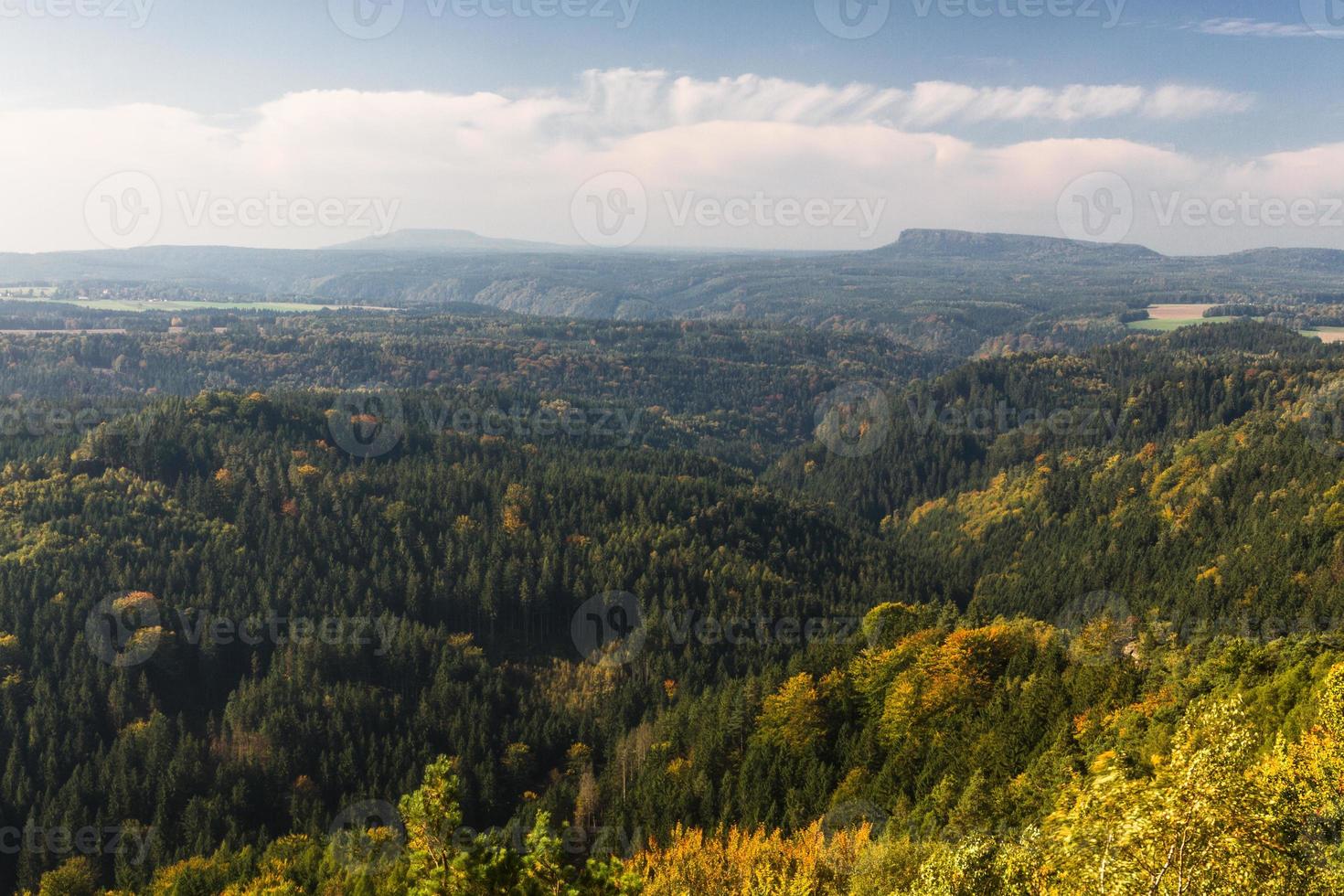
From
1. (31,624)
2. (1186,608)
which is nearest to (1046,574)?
(1186,608)

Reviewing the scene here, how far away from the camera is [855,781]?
8394 cm

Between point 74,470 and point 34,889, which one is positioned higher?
point 74,470

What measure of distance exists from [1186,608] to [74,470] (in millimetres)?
216482

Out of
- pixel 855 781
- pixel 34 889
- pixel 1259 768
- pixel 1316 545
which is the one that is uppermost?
pixel 1259 768

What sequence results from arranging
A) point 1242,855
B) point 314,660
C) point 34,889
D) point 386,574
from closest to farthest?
point 1242,855 → point 34,889 → point 314,660 → point 386,574

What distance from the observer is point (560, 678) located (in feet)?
504

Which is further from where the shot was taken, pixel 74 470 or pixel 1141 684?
pixel 74 470

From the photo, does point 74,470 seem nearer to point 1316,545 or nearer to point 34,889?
point 34,889

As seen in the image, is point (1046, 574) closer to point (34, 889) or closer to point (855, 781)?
point (855, 781)

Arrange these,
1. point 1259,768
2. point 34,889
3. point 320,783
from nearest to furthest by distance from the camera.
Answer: point 1259,768 → point 34,889 → point 320,783

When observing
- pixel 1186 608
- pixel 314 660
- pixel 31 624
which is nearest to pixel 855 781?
pixel 1186 608

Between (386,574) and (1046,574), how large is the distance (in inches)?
5524

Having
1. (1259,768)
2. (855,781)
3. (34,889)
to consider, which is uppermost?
(1259,768)

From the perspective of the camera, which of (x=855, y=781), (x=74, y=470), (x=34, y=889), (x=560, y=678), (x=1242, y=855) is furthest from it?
(x=74, y=470)
